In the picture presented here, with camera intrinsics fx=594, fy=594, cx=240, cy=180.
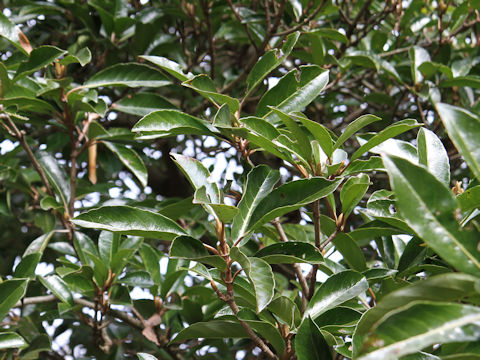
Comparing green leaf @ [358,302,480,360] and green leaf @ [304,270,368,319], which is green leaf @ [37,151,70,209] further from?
green leaf @ [358,302,480,360]

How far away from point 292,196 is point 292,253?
11 centimetres

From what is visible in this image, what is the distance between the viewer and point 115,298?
168 centimetres

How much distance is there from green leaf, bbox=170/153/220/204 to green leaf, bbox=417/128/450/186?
366 millimetres

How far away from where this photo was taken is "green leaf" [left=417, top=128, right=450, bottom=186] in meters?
1.01

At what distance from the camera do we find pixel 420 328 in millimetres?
612

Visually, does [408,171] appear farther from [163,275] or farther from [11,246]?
[11,246]

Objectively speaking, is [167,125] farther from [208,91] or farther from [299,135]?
[299,135]

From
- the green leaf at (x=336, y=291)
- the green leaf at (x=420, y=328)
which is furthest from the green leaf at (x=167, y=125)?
the green leaf at (x=420, y=328)

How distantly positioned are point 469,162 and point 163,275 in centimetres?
134

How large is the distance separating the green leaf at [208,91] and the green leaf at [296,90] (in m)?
0.12

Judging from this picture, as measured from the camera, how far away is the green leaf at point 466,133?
0.68m

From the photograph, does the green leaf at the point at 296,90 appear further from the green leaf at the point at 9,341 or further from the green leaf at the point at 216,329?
the green leaf at the point at 9,341

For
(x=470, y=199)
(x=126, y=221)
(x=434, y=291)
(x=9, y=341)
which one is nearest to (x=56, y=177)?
(x=9, y=341)

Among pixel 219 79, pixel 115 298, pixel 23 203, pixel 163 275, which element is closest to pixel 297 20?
pixel 219 79
